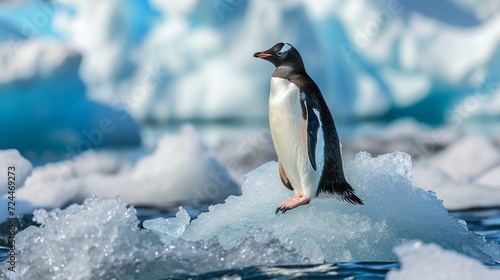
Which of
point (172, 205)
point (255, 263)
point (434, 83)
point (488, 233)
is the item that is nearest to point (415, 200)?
point (255, 263)

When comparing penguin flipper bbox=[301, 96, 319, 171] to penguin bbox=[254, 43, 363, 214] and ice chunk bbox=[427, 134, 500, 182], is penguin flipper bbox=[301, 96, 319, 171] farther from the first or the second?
ice chunk bbox=[427, 134, 500, 182]

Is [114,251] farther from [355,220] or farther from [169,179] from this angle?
[169,179]

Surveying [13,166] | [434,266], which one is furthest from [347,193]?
[13,166]

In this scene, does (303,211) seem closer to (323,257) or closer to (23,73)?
(323,257)

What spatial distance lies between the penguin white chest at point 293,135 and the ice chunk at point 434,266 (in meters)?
0.86

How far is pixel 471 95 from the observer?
15156mm

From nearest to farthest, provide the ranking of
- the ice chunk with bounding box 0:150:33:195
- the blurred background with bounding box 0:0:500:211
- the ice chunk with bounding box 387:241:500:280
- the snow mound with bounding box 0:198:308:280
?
the ice chunk with bounding box 387:241:500:280 < the snow mound with bounding box 0:198:308:280 < the ice chunk with bounding box 0:150:33:195 < the blurred background with bounding box 0:0:500:211

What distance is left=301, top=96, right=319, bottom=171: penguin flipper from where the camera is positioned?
3199 mm

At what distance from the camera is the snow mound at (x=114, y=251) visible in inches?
112

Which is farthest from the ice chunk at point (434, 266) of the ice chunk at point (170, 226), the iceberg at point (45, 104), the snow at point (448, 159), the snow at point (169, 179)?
the iceberg at point (45, 104)

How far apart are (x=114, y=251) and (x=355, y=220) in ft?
3.39

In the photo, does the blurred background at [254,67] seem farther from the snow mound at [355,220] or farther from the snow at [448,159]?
the snow mound at [355,220]


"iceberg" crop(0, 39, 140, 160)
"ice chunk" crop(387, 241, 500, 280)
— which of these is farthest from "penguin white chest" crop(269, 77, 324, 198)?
"iceberg" crop(0, 39, 140, 160)

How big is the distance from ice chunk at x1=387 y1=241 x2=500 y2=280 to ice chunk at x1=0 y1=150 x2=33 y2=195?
7.70ft
